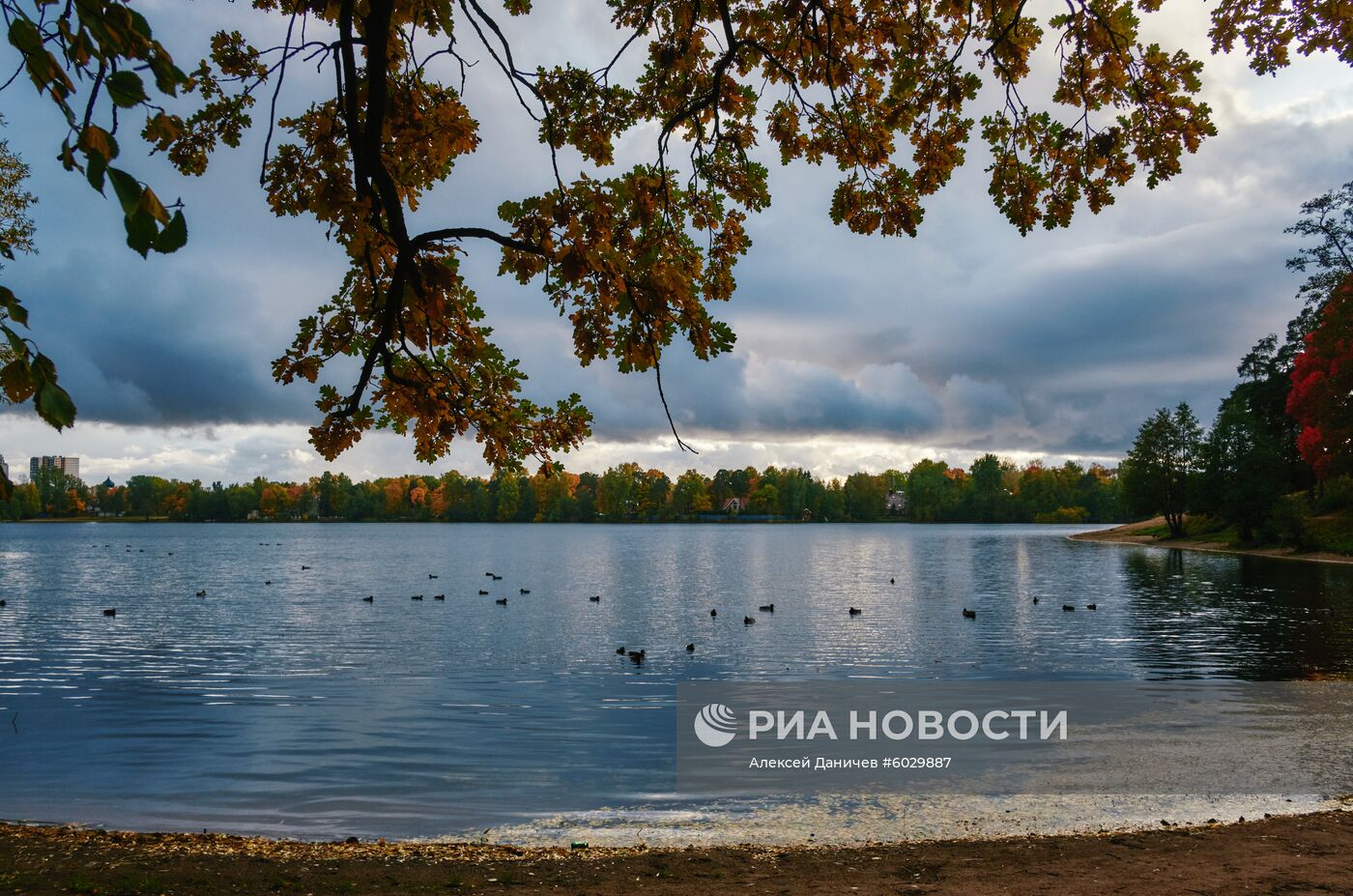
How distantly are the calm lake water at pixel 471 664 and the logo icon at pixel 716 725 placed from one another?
0.91 meters

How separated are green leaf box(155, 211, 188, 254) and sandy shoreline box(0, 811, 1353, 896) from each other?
8.38 m

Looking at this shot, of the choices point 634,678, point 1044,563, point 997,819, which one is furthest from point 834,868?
point 1044,563

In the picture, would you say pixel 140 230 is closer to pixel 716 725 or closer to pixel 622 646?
pixel 716 725

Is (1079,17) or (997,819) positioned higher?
(1079,17)

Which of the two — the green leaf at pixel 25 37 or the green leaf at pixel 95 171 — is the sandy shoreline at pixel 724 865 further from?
A: the green leaf at pixel 25 37

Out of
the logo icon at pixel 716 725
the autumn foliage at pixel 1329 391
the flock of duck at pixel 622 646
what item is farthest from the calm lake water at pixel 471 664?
the autumn foliage at pixel 1329 391

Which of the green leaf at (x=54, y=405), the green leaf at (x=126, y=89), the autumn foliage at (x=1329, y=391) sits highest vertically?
the autumn foliage at (x=1329, y=391)

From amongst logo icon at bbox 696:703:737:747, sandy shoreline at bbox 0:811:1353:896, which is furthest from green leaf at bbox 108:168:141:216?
logo icon at bbox 696:703:737:747

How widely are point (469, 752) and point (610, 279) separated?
46.7 ft

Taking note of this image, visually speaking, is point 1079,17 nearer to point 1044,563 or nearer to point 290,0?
point 290,0

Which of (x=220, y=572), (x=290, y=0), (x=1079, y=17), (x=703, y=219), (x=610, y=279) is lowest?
(x=220, y=572)

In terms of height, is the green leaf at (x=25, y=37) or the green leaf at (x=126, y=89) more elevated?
the green leaf at (x=25, y=37)

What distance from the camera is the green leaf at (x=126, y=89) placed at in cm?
287

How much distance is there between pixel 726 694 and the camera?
24.3 meters
